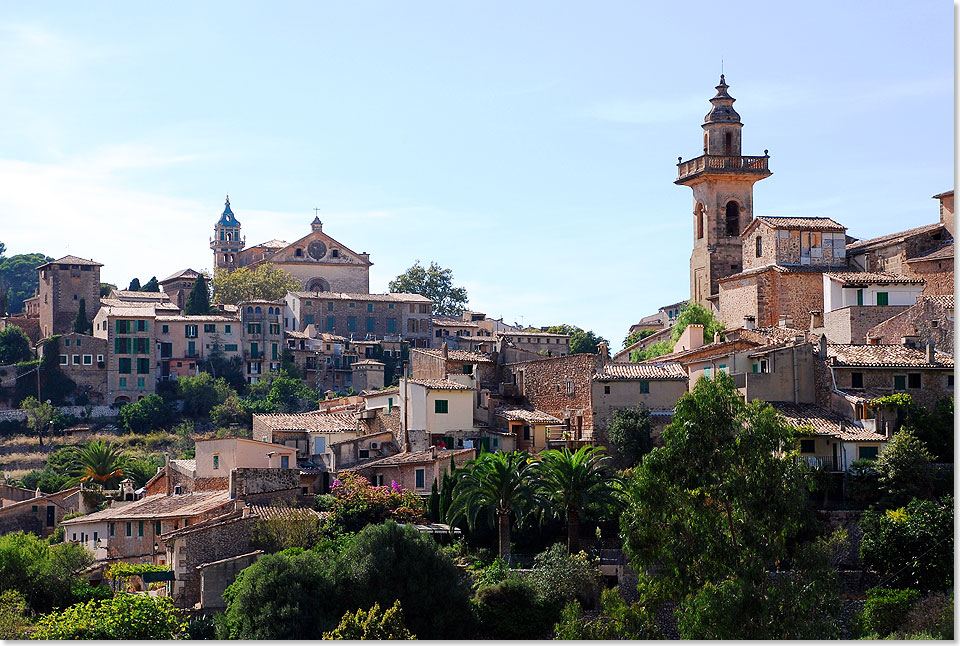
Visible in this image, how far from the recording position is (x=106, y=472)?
49031 mm

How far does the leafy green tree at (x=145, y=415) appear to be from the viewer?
210 feet

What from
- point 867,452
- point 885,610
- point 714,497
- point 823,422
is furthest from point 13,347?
point 714,497

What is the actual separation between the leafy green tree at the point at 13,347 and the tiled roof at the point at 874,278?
4083 centimetres

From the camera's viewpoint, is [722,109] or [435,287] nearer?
[722,109]

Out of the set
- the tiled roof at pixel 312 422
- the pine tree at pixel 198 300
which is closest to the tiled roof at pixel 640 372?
the tiled roof at pixel 312 422

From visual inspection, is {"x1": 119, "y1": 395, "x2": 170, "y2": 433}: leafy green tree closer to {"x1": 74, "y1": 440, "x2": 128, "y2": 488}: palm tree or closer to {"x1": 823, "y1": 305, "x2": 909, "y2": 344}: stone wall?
{"x1": 74, "y1": 440, "x2": 128, "y2": 488}: palm tree

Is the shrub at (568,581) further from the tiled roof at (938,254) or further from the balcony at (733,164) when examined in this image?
the balcony at (733,164)

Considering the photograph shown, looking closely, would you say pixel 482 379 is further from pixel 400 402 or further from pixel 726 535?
pixel 726 535

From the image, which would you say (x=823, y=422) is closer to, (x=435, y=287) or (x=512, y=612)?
(x=512, y=612)

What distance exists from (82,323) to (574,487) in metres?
43.8

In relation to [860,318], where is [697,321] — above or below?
above

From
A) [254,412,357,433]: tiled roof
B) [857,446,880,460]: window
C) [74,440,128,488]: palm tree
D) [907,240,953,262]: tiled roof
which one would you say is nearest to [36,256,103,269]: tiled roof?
[74,440,128,488]: palm tree

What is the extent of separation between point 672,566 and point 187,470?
19.6 m

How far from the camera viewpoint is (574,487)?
33000 millimetres
